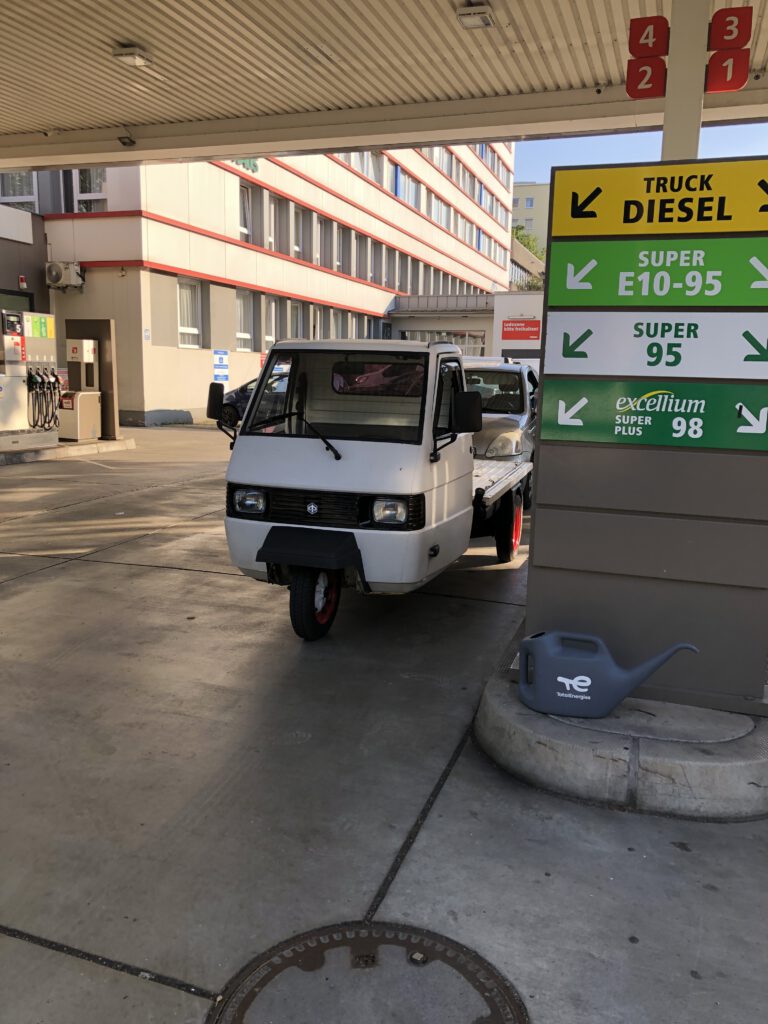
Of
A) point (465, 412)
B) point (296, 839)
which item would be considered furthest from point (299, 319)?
point (296, 839)

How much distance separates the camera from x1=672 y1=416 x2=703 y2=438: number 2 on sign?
3.90m

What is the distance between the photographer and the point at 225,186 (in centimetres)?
2450

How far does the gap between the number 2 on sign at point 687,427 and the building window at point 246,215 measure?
24.4m

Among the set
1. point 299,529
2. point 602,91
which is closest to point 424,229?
point 602,91

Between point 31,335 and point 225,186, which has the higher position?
point 225,186

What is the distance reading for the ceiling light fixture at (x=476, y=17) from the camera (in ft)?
26.1

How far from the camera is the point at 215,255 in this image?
952 inches

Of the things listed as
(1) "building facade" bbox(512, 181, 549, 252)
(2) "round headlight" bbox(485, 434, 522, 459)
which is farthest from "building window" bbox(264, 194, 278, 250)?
(1) "building facade" bbox(512, 181, 549, 252)

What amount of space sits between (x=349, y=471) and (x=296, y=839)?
8.31 feet

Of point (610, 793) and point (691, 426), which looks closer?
point (610, 793)

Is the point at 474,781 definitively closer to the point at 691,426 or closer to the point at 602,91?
the point at 691,426

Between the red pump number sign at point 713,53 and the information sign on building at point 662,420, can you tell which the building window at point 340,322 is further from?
the information sign on building at point 662,420

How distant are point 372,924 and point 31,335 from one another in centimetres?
1444

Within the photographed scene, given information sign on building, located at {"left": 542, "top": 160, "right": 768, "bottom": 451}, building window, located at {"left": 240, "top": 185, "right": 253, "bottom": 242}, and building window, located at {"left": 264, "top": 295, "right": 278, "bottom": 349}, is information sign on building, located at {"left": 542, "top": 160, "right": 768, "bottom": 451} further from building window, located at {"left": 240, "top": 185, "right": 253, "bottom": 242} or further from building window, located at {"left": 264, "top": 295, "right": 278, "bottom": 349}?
building window, located at {"left": 264, "top": 295, "right": 278, "bottom": 349}
